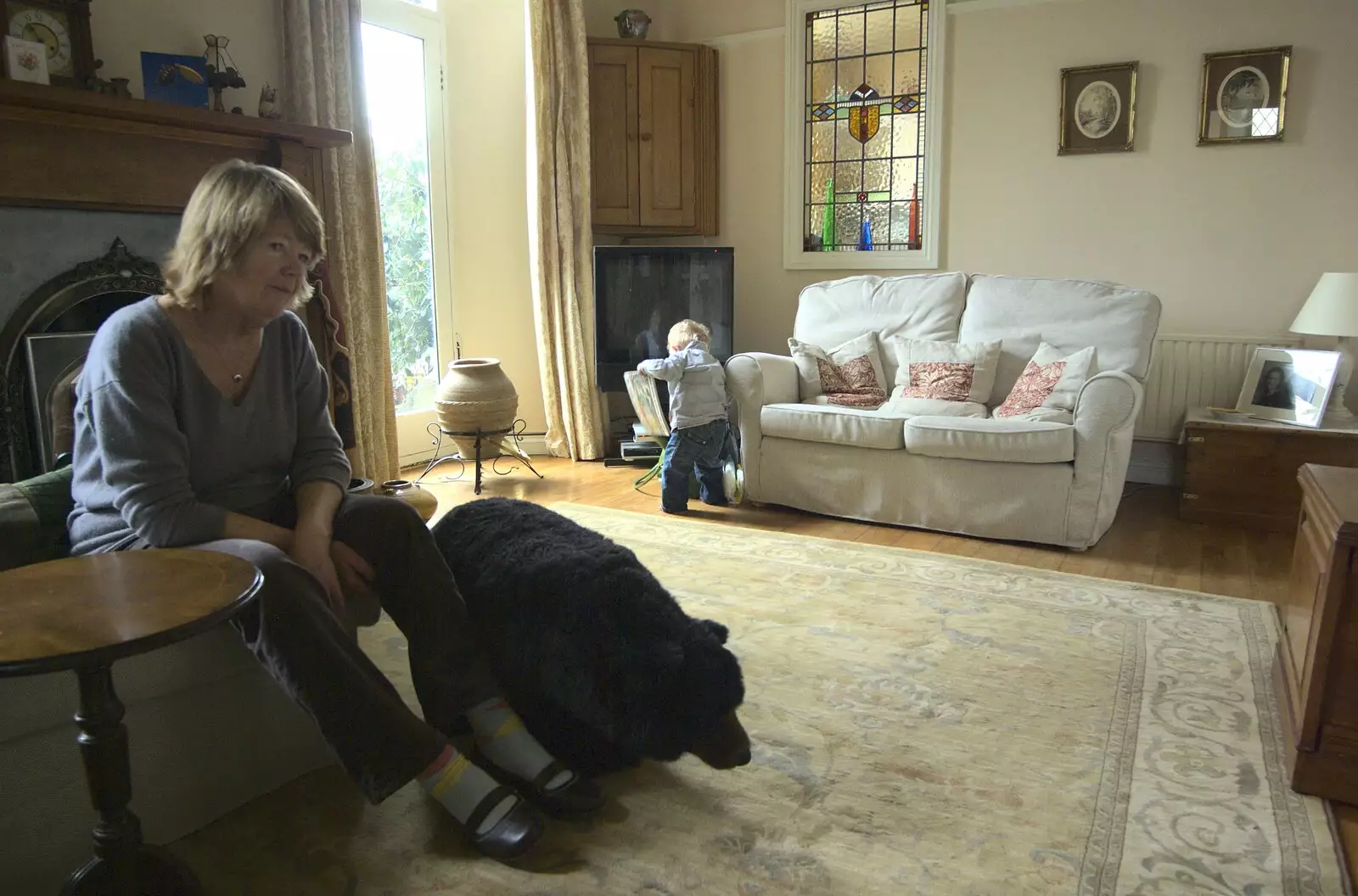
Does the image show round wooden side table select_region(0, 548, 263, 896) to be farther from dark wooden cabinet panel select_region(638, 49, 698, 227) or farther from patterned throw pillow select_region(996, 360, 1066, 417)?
dark wooden cabinet panel select_region(638, 49, 698, 227)

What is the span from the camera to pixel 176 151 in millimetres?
Result: 2973

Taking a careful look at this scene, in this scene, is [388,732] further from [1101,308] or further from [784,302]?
[784,302]

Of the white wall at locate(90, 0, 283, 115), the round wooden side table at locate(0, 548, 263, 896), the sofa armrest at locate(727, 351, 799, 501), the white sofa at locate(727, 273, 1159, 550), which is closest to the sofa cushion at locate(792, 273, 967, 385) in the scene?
the white sofa at locate(727, 273, 1159, 550)

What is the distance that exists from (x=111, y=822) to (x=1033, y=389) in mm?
3102

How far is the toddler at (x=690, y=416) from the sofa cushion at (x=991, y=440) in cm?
77

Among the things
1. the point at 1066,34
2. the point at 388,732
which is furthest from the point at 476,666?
the point at 1066,34

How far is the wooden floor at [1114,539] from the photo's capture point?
9.61 ft

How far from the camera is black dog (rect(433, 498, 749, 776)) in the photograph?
1542mm

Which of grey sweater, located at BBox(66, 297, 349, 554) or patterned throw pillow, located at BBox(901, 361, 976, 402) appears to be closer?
grey sweater, located at BBox(66, 297, 349, 554)

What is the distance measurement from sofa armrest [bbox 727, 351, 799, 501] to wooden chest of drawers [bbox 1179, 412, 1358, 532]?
155 cm

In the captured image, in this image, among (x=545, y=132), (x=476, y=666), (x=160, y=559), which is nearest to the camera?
(x=160, y=559)

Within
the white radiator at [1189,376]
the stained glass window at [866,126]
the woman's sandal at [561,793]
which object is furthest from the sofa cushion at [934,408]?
the woman's sandal at [561,793]

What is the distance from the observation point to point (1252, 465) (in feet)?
11.3

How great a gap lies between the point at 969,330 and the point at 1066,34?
1.47 m
